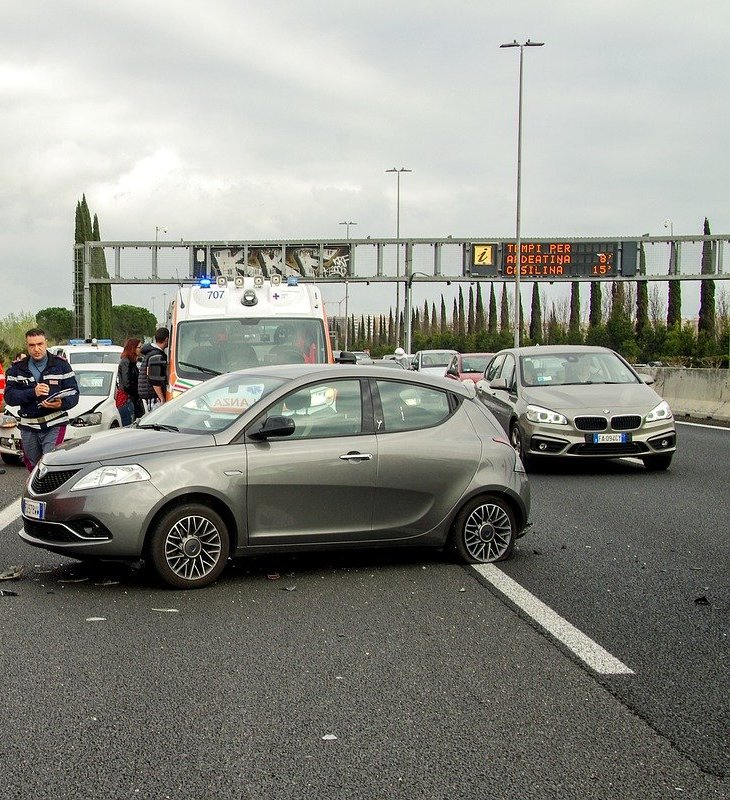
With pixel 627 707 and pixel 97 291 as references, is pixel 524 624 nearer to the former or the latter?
pixel 627 707

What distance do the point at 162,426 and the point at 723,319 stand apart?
2857 inches

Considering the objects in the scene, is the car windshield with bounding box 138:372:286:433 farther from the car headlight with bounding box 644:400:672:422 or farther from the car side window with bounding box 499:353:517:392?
the car side window with bounding box 499:353:517:392

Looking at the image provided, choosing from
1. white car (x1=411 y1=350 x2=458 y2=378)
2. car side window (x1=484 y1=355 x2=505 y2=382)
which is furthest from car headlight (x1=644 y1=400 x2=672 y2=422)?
white car (x1=411 y1=350 x2=458 y2=378)

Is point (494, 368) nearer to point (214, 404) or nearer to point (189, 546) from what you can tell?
point (214, 404)

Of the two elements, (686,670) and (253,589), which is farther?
(253,589)

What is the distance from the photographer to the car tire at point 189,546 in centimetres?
728

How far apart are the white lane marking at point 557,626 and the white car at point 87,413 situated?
7.71 m

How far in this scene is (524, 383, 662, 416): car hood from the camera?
14227 mm

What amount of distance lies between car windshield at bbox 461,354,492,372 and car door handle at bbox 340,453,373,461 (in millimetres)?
19270

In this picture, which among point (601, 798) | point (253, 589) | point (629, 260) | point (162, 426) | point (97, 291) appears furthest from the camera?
point (97, 291)

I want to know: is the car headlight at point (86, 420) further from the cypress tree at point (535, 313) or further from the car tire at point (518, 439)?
the cypress tree at point (535, 313)

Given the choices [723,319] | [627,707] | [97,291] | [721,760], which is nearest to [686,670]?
[627,707]

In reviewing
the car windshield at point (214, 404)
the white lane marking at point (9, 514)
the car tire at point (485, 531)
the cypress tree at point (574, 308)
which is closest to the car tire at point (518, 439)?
the car tire at point (485, 531)

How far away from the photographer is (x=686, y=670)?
5.59 m
